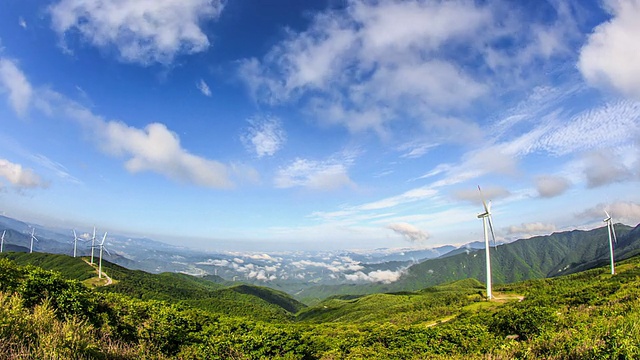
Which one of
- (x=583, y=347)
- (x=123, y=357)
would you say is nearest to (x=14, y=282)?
(x=123, y=357)

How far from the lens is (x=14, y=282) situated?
59.4ft

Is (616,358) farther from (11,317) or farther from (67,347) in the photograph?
(11,317)

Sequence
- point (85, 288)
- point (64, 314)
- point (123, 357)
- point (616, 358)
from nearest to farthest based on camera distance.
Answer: point (616, 358), point (123, 357), point (64, 314), point (85, 288)

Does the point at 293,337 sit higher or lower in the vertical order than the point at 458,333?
higher

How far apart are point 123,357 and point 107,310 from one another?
12.4 m

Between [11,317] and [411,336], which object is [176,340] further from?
[411,336]

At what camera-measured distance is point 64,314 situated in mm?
17562

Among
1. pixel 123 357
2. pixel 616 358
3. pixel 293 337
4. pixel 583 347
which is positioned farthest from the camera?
pixel 293 337

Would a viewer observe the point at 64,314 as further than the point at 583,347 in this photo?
Yes

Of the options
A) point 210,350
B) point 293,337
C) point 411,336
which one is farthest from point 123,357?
point 411,336

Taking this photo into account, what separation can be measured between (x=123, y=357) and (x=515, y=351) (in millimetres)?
17453

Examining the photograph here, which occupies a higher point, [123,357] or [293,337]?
[123,357]

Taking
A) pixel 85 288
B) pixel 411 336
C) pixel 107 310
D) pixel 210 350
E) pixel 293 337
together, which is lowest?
pixel 411 336

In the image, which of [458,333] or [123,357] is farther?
[458,333]
